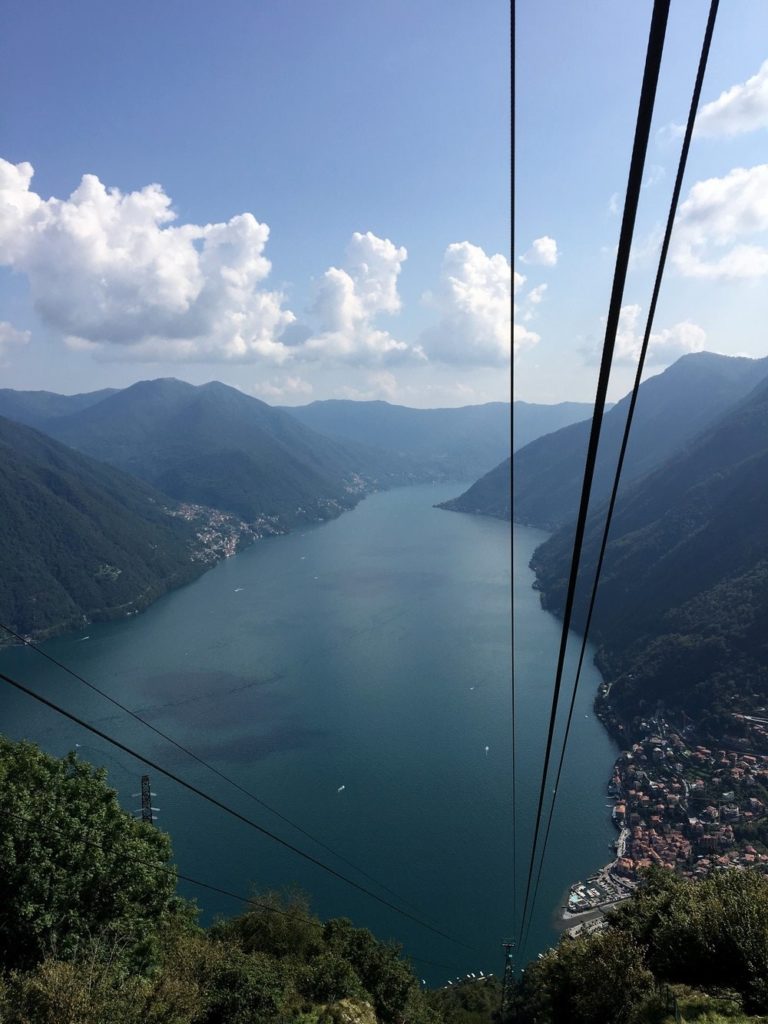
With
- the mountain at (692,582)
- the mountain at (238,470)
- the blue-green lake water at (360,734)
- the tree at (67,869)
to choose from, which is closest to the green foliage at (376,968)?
the tree at (67,869)

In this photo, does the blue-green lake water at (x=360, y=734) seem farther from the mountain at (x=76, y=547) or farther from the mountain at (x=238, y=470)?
the mountain at (x=238, y=470)

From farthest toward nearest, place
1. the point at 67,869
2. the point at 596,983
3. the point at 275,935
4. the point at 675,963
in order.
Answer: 1. the point at 275,935
2. the point at 67,869
3. the point at 596,983
4. the point at 675,963

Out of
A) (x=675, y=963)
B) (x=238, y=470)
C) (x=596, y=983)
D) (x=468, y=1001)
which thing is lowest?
(x=468, y=1001)

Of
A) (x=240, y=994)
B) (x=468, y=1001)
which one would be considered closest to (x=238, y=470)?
(x=468, y=1001)

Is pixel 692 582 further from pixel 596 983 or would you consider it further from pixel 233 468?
pixel 233 468

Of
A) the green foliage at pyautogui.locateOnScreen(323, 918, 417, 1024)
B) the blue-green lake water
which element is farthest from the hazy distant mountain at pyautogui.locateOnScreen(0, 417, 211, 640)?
the green foliage at pyautogui.locateOnScreen(323, 918, 417, 1024)

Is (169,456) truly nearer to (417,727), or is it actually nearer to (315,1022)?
(417,727)
